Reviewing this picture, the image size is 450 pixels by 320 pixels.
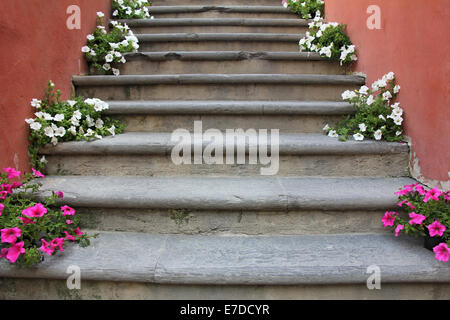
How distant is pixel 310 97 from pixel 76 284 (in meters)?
2.01

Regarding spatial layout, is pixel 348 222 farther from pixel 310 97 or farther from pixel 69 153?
pixel 69 153

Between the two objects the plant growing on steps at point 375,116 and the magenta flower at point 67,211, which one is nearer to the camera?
the magenta flower at point 67,211

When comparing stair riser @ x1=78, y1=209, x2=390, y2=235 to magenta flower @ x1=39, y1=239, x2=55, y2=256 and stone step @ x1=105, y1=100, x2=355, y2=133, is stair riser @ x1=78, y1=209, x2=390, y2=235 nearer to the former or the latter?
magenta flower @ x1=39, y1=239, x2=55, y2=256

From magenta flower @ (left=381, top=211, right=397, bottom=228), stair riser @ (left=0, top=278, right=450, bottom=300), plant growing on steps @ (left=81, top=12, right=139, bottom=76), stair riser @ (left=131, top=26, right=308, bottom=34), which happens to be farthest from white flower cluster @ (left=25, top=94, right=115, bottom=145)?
magenta flower @ (left=381, top=211, right=397, bottom=228)

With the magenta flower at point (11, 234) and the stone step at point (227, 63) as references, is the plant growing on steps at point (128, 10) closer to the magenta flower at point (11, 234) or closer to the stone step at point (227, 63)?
the stone step at point (227, 63)

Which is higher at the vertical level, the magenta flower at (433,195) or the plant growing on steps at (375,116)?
the plant growing on steps at (375,116)

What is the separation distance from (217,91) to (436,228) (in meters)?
1.68

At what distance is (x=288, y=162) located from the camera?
182 cm

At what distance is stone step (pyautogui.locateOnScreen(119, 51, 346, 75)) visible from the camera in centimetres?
255

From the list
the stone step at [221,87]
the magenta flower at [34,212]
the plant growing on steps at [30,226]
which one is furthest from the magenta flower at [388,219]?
the magenta flower at [34,212]

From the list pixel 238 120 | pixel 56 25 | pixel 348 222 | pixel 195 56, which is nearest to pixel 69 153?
pixel 56 25

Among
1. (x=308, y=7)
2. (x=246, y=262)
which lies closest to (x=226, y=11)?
(x=308, y=7)

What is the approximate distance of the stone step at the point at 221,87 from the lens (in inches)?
91.4

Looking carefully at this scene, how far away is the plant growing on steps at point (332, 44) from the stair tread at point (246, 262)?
164cm
